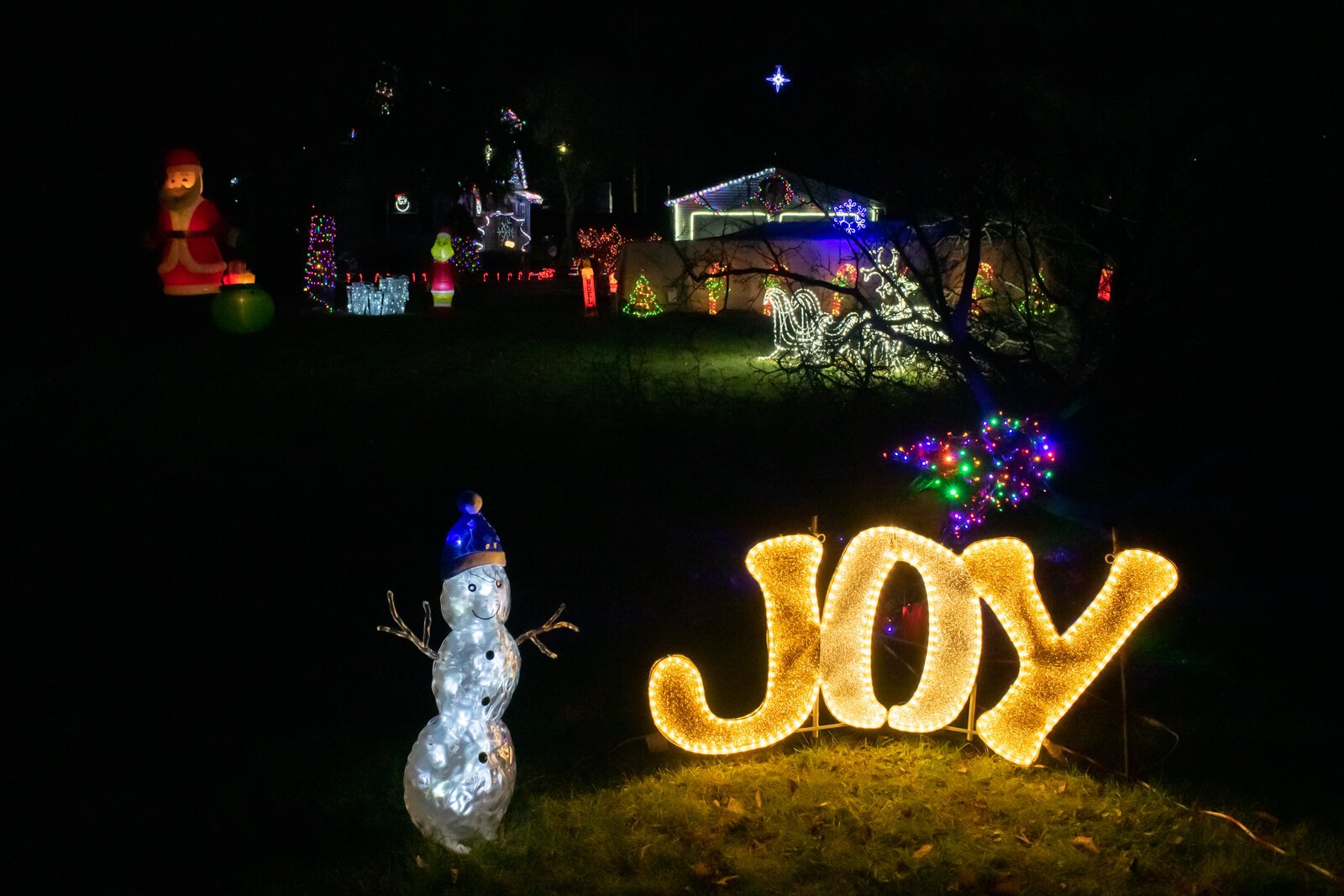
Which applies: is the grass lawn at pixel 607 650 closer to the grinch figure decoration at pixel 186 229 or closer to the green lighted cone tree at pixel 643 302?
the grinch figure decoration at pixel 186 229

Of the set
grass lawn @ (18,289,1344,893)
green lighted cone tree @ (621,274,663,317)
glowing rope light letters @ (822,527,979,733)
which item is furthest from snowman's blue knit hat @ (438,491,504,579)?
green lighted cone tree @ (621,274,663,317)

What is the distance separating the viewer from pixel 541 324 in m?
19.9

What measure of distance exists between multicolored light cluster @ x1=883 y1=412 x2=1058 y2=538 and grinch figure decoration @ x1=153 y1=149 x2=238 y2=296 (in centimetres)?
1045

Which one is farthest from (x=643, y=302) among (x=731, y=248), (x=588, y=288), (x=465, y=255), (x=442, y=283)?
(x=465, y=255)

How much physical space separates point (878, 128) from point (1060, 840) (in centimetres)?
566

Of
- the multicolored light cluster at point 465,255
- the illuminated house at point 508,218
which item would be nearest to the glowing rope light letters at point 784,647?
the multicolored light cluster at point 465,255

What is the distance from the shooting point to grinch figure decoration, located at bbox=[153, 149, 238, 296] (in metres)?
13.6

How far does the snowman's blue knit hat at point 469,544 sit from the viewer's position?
3.55m

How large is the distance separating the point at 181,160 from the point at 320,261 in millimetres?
11577

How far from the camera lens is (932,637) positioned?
4.30 meters

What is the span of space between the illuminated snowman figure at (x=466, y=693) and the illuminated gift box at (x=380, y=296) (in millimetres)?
19805

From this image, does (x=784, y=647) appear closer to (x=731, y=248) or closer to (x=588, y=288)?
(x=731, y=248)

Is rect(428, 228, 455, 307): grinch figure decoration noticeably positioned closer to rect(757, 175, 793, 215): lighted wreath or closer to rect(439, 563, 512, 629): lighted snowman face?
rect(757, 175, 793, 215): lighted wreath

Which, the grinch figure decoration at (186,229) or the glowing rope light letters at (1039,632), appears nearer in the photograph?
the glowing rope light letters at (1039,632)
